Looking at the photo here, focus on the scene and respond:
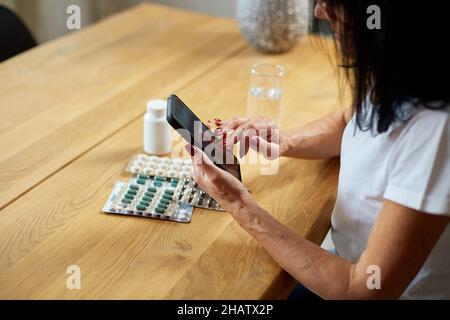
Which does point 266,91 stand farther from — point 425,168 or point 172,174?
point 425,168

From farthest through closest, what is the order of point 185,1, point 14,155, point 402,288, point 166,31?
point 185,1 → point 166,31 → point 14,155 → point 402,288

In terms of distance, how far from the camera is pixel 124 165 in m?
1.28

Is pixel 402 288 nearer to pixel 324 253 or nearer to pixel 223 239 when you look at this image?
pixel 324 253

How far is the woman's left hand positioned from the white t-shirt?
0.64 ft

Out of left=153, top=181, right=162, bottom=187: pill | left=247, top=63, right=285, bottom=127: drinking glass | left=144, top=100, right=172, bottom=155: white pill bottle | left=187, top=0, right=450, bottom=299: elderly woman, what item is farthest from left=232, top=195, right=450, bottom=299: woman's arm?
left=247, top=63, right=285, bottom=127: drinking glass

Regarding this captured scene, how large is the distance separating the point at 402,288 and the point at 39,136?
2.78 ft

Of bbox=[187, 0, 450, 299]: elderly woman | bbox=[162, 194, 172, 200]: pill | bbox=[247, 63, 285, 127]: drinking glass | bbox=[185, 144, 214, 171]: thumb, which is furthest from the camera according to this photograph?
bbox=[247, 63, 285, 127]: drinking glass

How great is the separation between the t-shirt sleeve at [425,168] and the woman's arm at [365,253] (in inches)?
0.8

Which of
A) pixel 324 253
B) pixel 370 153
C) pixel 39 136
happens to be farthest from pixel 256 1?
pixel 324 253

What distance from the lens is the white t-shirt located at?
90 cm

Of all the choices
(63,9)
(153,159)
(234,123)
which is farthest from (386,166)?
(63,9)

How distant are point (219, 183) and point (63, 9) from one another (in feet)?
6.98

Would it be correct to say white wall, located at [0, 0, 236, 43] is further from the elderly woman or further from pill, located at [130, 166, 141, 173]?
the elderly woman
